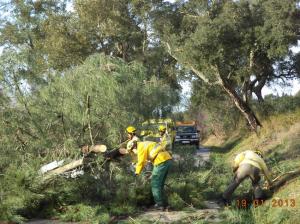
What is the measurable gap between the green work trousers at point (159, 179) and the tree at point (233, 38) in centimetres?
1361

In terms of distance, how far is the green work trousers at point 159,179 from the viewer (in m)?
10.5

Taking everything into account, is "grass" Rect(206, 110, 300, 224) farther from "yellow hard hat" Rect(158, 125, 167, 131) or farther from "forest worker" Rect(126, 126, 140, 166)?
"forest worker" Rect(126, 126, 140, 166)

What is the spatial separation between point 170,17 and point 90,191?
19.0m

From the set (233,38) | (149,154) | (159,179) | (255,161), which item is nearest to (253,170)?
(255,161)

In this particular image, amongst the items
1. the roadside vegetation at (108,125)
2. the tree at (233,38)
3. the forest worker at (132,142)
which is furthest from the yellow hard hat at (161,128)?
the tree at (233,38)

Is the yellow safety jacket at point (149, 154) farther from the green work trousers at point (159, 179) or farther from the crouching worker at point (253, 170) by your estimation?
the crouching worker at point (253, 170)

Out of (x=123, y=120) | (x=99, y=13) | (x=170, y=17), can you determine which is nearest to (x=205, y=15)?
(x=170, y=17)

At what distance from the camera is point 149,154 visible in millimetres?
10539

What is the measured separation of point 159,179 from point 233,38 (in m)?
15.0

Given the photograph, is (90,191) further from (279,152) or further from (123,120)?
(279,152)

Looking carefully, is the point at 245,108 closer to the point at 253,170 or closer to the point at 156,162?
the point at 253,170

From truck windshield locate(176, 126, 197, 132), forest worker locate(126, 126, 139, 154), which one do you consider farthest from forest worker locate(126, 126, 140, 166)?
truck windshield locate(176, 126, 197, 132)

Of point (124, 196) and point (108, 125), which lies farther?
point (108, 125)
